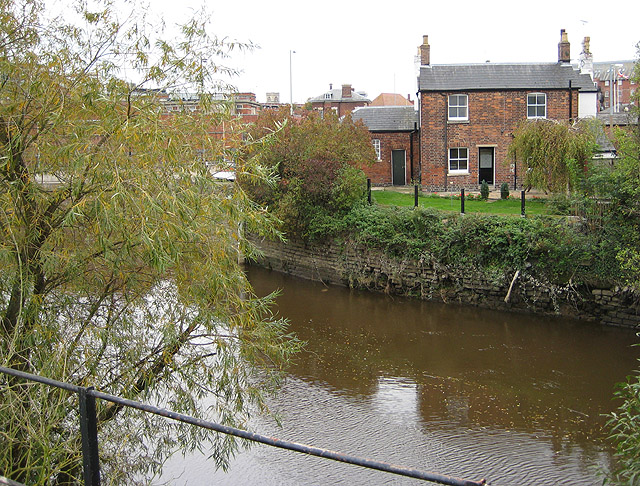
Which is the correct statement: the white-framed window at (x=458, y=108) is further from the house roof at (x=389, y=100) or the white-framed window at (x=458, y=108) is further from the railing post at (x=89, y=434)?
the house roof at (x=389, y=100)

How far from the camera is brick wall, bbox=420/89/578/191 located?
28719 mm

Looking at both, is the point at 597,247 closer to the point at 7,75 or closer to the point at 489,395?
the point at 489,395

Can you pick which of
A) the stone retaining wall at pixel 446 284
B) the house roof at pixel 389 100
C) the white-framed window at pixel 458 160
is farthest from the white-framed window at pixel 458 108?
the house roof at pixel 389 100

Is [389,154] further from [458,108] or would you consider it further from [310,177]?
[310,177]

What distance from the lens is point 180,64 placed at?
7.26 m

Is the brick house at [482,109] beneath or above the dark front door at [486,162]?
above

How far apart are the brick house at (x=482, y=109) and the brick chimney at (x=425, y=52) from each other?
0.09 m

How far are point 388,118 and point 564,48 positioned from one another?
29.2 feet

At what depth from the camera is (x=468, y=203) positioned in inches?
971

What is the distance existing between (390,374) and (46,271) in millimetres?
9022

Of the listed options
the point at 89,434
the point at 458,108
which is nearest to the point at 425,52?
the point at 458,108

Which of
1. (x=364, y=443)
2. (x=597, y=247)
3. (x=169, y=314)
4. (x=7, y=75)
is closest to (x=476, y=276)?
(x=597, y=247)

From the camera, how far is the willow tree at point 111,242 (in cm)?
601

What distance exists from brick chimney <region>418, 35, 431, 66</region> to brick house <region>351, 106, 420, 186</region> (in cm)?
296
